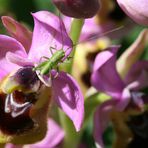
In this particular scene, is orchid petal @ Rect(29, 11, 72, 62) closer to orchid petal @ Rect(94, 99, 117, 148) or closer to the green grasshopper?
the green grasshopper

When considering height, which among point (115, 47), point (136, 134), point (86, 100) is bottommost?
point (136, 134)

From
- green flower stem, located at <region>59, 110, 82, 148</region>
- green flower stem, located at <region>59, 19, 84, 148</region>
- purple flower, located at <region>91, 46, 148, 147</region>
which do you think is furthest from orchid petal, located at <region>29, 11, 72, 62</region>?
green flower stem, located at <region>59, 110, 82, 148</region>

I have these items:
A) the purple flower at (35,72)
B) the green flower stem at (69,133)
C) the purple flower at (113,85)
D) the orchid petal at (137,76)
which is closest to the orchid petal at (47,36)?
the purple flower at (35,72)

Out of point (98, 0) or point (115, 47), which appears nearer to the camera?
point (98, 0)

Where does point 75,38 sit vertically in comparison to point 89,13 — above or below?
below

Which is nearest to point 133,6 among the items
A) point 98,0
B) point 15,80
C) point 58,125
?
point 98,0

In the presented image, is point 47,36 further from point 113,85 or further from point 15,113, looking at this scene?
point 113,85

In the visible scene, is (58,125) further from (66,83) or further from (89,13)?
(89,13)
